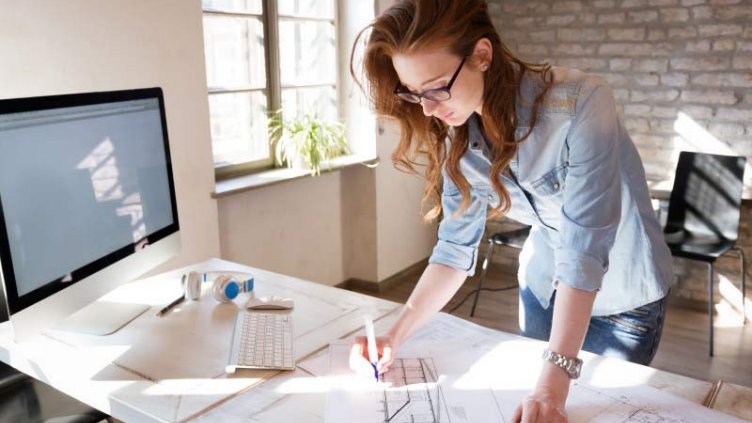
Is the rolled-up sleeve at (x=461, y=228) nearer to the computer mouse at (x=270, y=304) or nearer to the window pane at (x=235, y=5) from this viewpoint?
the computer mouse at (x=270, y=304)

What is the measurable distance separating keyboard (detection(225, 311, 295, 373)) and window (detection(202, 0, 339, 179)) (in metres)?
1.81

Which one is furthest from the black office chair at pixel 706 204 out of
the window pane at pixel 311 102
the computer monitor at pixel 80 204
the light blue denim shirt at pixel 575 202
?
the computer monitor at pixel 80 204

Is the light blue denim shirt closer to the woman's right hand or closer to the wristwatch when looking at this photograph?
the wristwatch

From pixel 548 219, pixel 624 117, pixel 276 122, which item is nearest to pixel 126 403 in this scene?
pixel 548 219

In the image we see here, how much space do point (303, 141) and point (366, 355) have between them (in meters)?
2.13

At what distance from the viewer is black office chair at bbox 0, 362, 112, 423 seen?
1562mm

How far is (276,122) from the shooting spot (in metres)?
3.36

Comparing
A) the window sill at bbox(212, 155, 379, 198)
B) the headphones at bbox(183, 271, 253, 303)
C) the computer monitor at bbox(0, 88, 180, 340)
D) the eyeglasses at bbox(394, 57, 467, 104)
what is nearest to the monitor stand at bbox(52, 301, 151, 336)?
the computer monitor at bbox(0, 88, 180, 340)

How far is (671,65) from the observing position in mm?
3564

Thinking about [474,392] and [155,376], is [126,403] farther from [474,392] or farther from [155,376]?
[474,392]

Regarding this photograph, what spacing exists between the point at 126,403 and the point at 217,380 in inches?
6.2

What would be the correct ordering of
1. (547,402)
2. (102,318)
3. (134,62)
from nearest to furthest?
1. (547,402)
2. (102,318)
3. (134,62)

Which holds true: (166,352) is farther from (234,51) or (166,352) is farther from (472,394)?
(234,51)

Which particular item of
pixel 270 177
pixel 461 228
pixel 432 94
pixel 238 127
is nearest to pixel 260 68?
pixel 238 127
